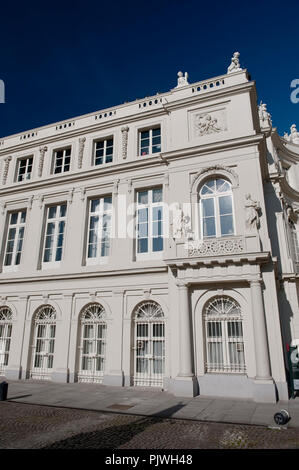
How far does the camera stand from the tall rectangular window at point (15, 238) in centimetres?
1788

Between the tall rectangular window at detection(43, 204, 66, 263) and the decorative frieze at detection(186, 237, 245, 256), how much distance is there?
7835 mm

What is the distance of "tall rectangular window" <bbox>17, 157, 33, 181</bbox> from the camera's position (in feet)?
64.2

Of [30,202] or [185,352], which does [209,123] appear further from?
[30,202]

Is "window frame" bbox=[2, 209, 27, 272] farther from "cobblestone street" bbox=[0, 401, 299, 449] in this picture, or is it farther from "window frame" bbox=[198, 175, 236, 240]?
"window frame" bbox=[198, 175, 236, 240]

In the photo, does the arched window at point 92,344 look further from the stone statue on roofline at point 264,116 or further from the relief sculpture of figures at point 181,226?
the stone statue on roofline at point 264,116

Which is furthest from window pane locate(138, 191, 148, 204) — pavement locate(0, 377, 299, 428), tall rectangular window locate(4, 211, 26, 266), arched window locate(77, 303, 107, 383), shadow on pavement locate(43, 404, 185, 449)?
shadow on pavement locate(43, 404, 185, 449)

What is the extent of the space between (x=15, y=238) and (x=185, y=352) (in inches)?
476

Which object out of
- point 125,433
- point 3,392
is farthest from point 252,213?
point 3,392

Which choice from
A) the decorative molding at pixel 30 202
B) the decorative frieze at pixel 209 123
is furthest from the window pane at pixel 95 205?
the decorative frieze at pixel 209 123

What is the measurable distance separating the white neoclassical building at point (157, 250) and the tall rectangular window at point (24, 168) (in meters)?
0.13

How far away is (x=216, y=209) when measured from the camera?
44.1ft

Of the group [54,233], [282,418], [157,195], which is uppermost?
[157,195]
